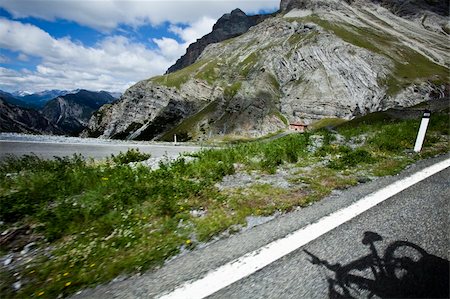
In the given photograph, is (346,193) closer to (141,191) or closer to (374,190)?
(374,190)

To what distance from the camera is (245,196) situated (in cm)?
618

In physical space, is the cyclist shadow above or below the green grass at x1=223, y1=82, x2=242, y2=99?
below

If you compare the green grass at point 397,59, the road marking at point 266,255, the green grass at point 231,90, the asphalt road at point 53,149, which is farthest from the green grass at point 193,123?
the road marking at point 266,255

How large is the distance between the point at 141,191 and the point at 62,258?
2304 mm

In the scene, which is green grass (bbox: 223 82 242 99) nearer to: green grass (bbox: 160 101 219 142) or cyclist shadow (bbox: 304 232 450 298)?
green grass (bbox: 160 101 219 142)

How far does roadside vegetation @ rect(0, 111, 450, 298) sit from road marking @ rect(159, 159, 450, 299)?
77 cm

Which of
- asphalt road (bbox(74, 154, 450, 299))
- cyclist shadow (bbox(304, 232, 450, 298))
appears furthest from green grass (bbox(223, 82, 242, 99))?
cyclist shadow (bbox(304, 232, 450, 298))

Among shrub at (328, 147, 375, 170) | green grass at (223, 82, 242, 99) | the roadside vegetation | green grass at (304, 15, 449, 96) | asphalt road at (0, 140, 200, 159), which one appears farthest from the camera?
green grass at (223, 82, 242, 99)

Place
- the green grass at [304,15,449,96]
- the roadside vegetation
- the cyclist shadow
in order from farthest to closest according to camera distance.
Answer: the green grass at [304,15,449,96], the roadside vegetation, the cyclist shadow

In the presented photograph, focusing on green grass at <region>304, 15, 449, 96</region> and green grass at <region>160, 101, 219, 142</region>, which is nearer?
green grass at <region>304, 15, 449, 96</region>

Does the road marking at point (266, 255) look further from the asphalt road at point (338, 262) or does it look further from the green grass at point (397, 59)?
the green grass at point (397, 59)

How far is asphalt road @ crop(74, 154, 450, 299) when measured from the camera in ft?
10.7

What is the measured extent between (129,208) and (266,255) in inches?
117

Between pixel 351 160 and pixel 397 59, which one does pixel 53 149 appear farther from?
pixel 397 59
